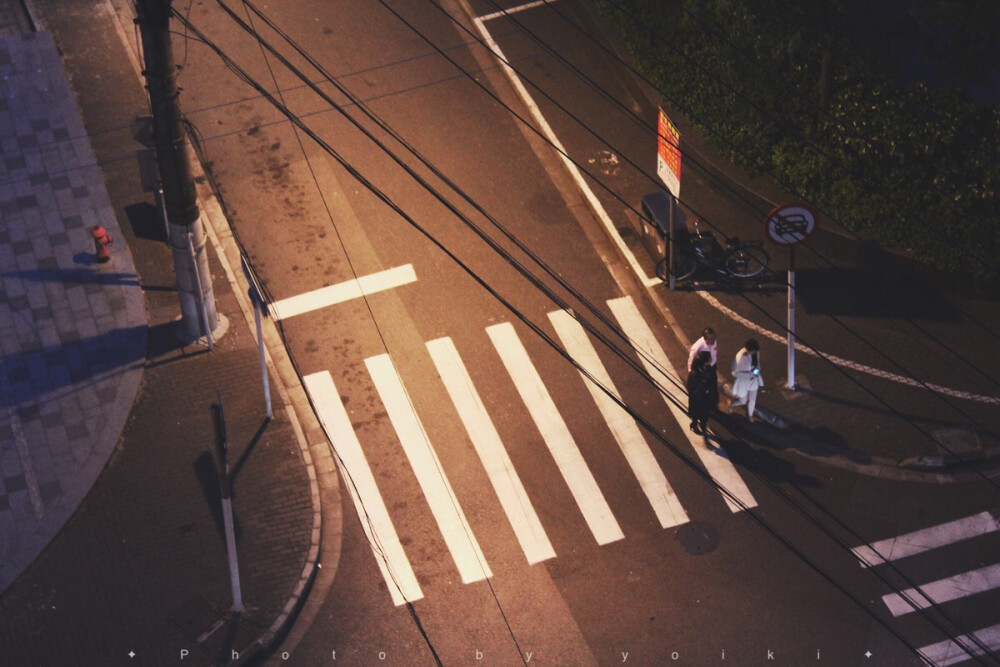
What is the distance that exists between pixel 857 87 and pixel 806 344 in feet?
18.7

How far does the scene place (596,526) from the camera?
683 inches

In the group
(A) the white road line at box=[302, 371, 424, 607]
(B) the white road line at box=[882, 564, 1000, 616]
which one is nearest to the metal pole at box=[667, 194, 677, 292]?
(A) the white road line at box=[302, 371, 424, 607]

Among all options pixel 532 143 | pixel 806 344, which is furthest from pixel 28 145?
pixel 806 344

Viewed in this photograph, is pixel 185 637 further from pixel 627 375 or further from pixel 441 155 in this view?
pixel 441 155

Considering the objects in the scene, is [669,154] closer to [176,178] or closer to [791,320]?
[791,320]

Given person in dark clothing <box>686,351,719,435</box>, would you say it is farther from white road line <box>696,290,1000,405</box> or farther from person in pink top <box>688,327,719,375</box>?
white road line <box>696,290,1000,405</box>

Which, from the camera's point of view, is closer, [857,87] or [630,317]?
[630,317]

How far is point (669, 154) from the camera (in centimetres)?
1912

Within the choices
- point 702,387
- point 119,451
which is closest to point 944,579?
point 702,387

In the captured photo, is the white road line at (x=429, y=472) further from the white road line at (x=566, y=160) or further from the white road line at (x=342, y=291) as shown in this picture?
the white road line at (x=566, y=160)

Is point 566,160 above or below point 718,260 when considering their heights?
above

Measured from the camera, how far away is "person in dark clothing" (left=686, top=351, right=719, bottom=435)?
58.3 feet

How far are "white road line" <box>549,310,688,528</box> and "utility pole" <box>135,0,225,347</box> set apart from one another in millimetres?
5702

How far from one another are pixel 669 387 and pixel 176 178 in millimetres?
8187
